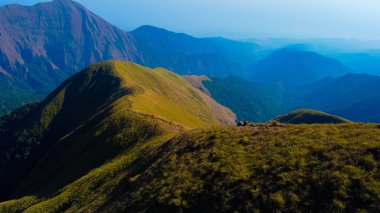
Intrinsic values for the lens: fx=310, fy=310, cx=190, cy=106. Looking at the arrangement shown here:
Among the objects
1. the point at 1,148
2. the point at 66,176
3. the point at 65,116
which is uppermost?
the point at 66,176

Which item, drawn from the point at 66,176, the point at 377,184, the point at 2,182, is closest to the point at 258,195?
the point at 377,184

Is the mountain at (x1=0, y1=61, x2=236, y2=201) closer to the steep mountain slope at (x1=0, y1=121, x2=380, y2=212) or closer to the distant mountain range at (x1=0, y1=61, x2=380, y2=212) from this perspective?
the distant mountain range at (x1=0, y1=61, x2=380, y2=212)

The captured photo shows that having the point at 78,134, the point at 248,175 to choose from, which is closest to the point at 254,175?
the point at 248,175

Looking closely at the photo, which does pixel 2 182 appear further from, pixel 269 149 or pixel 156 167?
pixel 269 149

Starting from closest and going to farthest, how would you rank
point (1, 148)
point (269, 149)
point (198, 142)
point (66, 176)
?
1. point (269, 149)
2. point (198, 142)
3. point (66, 176)
4. point (1, 148)

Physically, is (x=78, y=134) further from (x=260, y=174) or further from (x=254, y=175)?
(x=260, y=174)

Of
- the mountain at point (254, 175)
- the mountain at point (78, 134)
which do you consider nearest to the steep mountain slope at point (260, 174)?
the mountain at point (254, 175)

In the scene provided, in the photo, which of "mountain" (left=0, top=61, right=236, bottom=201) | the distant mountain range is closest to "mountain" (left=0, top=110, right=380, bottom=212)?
the distant mountain range

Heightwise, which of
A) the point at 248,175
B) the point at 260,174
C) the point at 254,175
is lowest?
the point at 248,175


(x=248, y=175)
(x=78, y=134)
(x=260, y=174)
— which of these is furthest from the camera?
(x=78, y=134)
